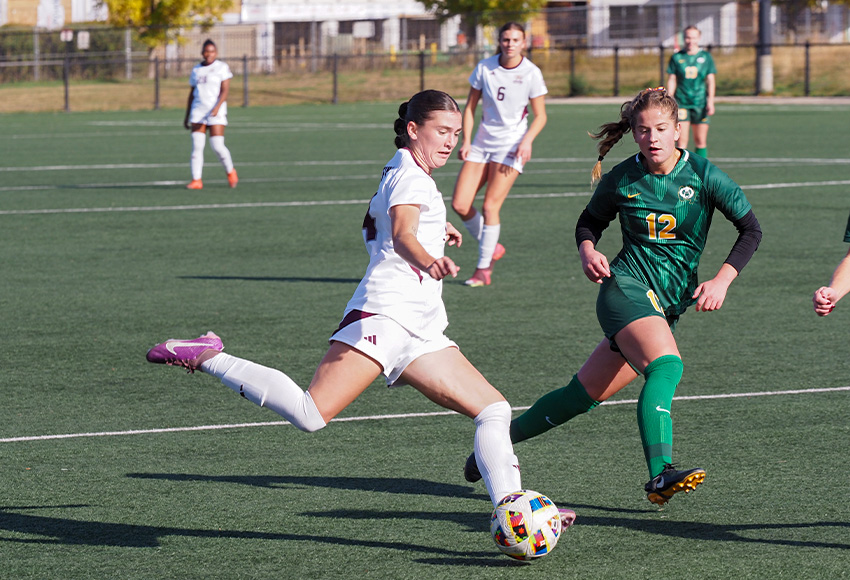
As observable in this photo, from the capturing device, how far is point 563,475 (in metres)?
5.74

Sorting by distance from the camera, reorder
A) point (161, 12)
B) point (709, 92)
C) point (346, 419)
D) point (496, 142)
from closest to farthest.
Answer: point (346, 419) → point (496, 142) → point (709, 92) → point (161, 12)

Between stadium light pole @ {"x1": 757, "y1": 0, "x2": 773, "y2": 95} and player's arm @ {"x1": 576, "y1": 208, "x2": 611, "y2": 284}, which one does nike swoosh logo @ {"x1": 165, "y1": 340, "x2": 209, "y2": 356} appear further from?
stadium light pole @ {"x1": 757, "y1": 0, "x2": 773, "y2": 95}

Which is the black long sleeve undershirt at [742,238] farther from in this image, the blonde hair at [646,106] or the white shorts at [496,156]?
the white shorts at [496,156]

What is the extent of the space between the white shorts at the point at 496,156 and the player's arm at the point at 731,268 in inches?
229

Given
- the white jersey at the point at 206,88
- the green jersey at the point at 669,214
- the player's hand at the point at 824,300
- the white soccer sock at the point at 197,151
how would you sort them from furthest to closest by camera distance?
the white jersey at the point at 206,88, the white soccer sock at the point at 197,151, the green jersey at the point at 669,214, the player's hand at the point at 824,300

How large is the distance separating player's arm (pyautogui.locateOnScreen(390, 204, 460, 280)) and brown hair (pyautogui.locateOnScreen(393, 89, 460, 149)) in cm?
35

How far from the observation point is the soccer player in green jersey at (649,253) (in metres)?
5.11

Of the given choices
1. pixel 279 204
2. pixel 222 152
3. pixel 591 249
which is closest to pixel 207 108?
pixel 222 152

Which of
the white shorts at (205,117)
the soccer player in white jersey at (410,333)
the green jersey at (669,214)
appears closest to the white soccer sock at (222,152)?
the white shorts at (205,117)

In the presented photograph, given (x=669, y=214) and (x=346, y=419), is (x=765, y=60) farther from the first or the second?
(x=669, y=214)

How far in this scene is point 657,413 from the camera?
15.9 ft

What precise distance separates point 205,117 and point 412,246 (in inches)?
610

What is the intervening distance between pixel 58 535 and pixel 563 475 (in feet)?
7.21

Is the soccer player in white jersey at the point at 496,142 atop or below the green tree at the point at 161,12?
below
